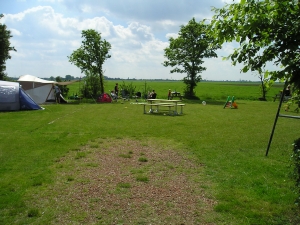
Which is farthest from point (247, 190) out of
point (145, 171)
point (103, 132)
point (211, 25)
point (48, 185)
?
point (103, 132)

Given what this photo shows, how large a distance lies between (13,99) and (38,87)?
18.1 ft

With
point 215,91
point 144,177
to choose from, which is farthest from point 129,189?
point 215,91

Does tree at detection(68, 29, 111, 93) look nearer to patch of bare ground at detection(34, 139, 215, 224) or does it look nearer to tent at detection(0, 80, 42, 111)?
tent at detection(0, 80, 42, 111)

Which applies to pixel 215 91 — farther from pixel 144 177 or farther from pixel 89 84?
pixel 144 177

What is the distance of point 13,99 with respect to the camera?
1551 centimetres

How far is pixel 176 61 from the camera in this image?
95.0ft

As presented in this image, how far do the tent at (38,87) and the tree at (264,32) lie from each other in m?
18.8

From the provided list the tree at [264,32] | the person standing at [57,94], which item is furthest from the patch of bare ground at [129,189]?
the person standing at [57,94]

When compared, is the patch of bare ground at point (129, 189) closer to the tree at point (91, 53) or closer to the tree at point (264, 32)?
the tree at point (264, 32)

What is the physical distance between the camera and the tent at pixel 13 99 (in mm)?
15336

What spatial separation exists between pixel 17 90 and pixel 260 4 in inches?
610

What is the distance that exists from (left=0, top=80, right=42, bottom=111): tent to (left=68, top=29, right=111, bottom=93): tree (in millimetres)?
9391

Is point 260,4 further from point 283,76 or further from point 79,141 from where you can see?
point 79,141

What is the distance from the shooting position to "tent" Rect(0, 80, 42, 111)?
Result: 15.3 meters
